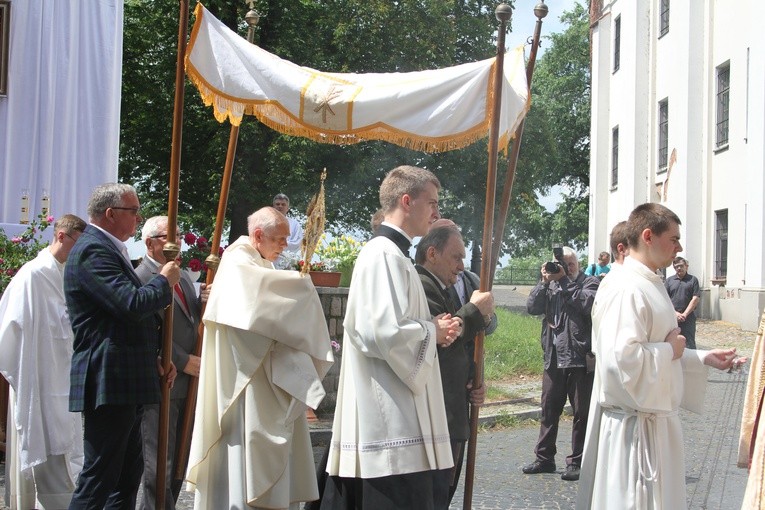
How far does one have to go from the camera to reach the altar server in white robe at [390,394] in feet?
14.4

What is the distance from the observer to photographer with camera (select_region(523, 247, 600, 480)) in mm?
8133

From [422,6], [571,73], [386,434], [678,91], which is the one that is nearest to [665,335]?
[386,434]

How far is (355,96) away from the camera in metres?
5.98

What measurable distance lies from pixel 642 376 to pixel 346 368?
1.46 metres

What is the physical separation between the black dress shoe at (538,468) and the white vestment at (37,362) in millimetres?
3775

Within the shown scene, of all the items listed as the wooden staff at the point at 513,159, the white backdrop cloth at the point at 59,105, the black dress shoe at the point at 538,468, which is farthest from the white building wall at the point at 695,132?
the wooden staff at the point at 513,159

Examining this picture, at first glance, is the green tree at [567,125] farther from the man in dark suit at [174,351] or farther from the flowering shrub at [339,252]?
the man in dark suit at [174,351]

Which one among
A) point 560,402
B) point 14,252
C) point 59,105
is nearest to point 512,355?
point 560,402

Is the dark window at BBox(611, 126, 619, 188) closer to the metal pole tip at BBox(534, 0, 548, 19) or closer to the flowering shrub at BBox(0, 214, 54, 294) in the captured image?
the flowering shrub at BBox(0, 214, 54, 294)

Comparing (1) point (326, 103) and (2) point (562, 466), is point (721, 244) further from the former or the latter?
(1) point (326, 103)

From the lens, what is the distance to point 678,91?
1003 inches

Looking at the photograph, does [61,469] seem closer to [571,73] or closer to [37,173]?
[37,173]

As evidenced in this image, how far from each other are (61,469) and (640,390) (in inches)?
161

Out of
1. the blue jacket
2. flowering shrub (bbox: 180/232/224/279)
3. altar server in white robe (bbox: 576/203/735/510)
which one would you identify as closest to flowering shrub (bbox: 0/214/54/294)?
flowering shrub (bbox: 180/232/224/279)
